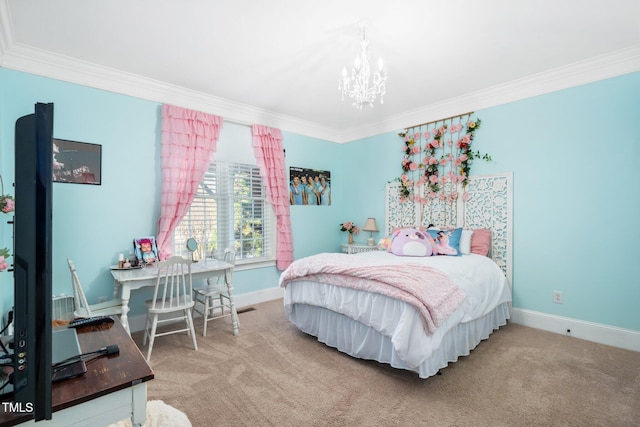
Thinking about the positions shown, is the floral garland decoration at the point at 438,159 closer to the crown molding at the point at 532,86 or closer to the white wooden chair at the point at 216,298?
the crown molding at the point at 532,86

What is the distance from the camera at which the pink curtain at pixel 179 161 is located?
3393mm

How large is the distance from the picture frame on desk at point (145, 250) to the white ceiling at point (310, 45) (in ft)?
5.13

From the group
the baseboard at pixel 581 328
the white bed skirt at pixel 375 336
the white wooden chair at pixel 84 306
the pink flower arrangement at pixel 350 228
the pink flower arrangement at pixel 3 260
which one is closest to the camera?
A: the pink flower arrangement at pixel 3 260

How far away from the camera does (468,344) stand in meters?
2.71

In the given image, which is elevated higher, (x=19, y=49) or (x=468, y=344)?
(x=19, y=49)

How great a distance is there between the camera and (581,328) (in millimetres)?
3027

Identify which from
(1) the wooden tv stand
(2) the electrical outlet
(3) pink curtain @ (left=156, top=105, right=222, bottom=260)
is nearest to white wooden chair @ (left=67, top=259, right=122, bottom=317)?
(3) pink curtain @ (left=156, top=105, right=222, bottom=260)

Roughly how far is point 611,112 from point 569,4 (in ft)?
4.41

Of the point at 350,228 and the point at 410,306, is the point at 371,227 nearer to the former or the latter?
the point at 350,228

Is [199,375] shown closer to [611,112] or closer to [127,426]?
[127,426]

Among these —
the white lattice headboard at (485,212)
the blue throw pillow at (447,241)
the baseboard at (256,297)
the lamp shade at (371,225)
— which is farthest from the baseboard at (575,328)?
the lamp shade at (371,225)

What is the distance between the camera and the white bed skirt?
7.64 feet

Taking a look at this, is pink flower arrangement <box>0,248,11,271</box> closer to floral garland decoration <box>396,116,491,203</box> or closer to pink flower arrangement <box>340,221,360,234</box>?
floral garland decoration <box>396,116,491,203</box>

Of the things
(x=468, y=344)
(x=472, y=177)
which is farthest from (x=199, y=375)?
(x=472, y=177)
